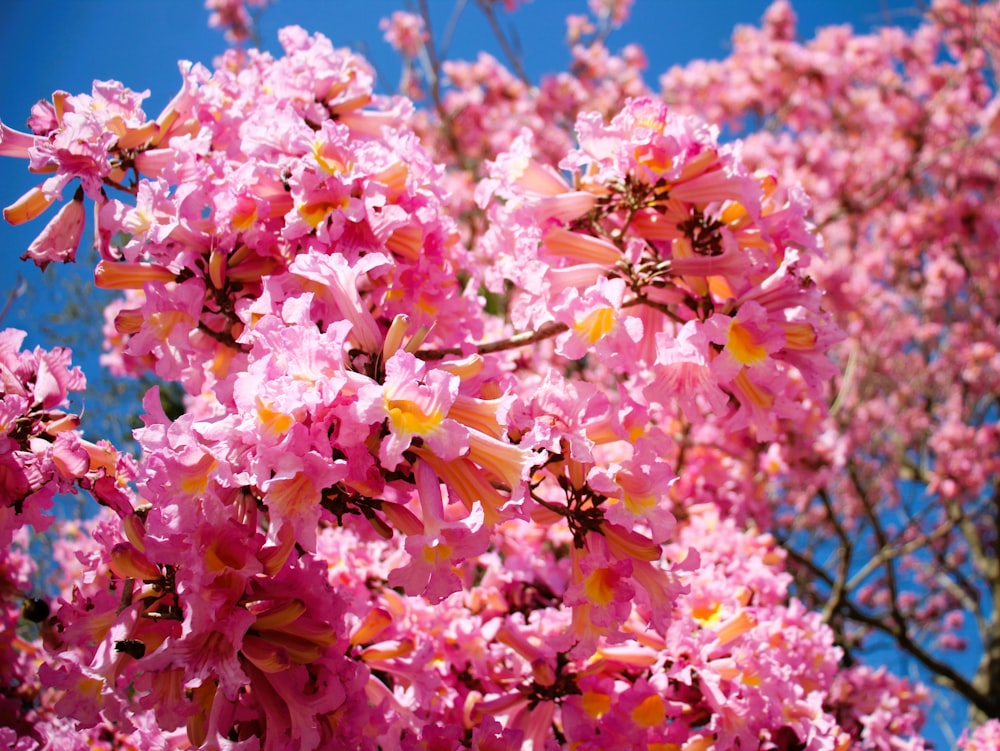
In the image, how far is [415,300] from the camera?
5.96ft

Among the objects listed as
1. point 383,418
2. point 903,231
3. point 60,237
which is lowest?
point 383,418

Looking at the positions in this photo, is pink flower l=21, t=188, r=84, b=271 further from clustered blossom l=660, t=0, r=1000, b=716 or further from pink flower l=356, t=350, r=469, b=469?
clustered blossom l=660, t=0, r=1000, b=716

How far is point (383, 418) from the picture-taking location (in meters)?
1.17

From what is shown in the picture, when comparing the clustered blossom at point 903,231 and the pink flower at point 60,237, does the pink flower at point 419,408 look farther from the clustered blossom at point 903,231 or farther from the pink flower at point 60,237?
the clustered blossom at point 903,231

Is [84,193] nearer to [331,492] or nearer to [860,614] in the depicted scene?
[331,492]

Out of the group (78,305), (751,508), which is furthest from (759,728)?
(78,305)

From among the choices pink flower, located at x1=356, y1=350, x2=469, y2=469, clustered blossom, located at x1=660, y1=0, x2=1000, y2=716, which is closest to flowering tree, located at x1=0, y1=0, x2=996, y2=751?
pink flower, located at x1=356, y1=350, x2=469, y2=469

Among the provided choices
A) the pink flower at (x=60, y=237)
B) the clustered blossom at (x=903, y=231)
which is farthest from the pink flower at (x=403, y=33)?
the pink flower at (x=60, y=237)

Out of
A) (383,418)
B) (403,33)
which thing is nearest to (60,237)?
(383,418)

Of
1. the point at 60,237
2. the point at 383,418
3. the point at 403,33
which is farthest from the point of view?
the point at 403,33

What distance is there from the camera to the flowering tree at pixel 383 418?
130cm

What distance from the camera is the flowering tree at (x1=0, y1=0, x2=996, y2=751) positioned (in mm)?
→ 1304

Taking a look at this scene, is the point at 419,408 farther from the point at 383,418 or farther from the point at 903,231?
the point at 903,231

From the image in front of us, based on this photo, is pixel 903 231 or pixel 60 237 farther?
pixel 903 231
